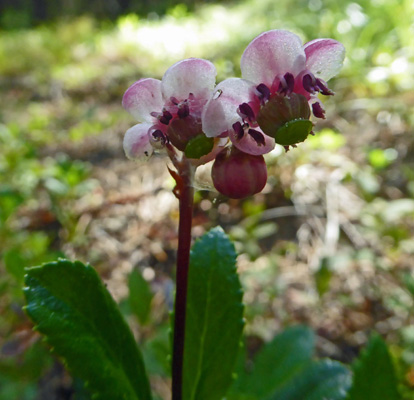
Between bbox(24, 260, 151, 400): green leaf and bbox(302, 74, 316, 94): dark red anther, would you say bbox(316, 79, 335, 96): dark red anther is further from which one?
bbox(24, 260, 151, 400): green leaf

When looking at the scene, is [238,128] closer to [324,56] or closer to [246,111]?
[246,111]

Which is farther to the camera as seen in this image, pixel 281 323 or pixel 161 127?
pixel 281 323

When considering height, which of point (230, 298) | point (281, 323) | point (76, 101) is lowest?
point (230, 298)

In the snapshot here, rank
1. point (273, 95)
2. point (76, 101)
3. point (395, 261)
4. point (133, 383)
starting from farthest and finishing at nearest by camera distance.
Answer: point (76, 101)
point (395, 261)
point (133, 383)
point (273, 95)

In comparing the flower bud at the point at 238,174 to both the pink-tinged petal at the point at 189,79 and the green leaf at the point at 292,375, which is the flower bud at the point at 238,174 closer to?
the pink-tinged petal at the point at 189,79

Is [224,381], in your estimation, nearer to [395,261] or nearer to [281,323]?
[281,323]

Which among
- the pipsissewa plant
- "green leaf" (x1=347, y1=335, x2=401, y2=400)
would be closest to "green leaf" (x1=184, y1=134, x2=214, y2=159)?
the pipsissewa plant

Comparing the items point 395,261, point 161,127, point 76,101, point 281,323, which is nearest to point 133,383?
point 161,127
